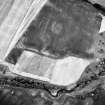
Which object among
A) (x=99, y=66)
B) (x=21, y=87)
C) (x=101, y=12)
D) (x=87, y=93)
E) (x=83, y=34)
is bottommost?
(x=21, y=87)

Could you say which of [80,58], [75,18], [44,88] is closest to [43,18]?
[75,18]

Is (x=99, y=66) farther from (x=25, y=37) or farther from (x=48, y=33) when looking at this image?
(x=25, y=37)

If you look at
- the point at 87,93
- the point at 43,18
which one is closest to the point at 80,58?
the point at 87,93

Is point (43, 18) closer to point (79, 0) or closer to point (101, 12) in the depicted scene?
point (79, 0)

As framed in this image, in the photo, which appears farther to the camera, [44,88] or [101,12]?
[101,12]

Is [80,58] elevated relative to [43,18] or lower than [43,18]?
lower

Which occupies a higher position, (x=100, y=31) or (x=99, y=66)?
(x=100, y=31)

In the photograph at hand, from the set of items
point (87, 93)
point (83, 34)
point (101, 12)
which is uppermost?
point (101, 12)

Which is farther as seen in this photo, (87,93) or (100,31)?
(100,31)
